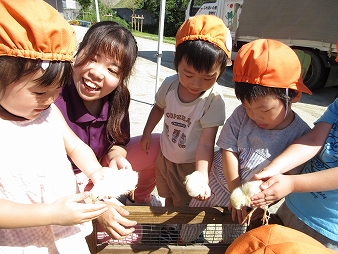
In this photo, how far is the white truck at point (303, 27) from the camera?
Result: 18.9ft

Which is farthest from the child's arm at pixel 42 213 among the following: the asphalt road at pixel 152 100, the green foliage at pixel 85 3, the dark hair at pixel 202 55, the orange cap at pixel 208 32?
the green foliage at pixel 85 3

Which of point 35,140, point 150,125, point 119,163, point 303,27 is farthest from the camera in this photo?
point 303,27

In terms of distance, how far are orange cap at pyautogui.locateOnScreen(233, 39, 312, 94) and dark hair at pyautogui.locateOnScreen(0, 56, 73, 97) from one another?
716 millimetres

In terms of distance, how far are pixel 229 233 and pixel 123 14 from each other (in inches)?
1432

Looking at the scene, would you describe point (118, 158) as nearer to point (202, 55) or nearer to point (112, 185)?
point (112, 185)

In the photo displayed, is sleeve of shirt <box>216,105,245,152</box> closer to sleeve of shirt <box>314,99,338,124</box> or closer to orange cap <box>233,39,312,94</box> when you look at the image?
orange cap <box>233,39,312,94</box>

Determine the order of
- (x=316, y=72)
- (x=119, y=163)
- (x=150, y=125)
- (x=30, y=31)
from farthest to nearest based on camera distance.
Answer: (x=316, y=72) → (x=150, y=125) → (x=119, y=163) → (x=30, y=31)

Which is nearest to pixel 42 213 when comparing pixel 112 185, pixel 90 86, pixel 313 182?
pixel 112 185

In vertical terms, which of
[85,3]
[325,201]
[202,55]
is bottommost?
[325,201]

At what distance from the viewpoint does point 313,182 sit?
120cm

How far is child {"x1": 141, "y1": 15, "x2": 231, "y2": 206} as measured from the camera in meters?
1.49

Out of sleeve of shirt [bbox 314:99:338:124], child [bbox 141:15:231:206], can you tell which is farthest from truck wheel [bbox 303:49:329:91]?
sleeve of shirt [bbox 314:99:338:124]

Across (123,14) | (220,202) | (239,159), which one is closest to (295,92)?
(239,159)

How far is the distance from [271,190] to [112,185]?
0.61m
